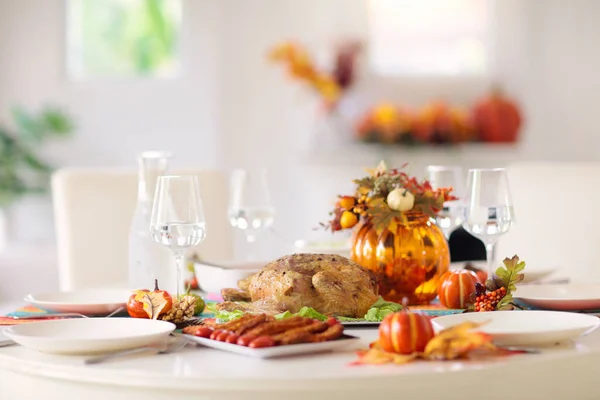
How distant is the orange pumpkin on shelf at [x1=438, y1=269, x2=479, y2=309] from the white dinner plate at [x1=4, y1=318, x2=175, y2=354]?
1.68 feet

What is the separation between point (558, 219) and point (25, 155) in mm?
2757

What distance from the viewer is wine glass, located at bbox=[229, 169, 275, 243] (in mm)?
2045

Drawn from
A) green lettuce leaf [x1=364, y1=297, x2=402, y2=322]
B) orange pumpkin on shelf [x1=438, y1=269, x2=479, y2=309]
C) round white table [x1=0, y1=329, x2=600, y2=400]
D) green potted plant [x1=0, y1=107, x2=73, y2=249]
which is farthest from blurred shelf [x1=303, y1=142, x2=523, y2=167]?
round white table [x1=0, y1=329, x2=600, y2=400]

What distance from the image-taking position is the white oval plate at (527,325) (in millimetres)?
1163

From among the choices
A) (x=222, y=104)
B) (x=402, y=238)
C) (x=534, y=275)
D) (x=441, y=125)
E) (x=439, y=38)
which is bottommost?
(x=534, y=275)

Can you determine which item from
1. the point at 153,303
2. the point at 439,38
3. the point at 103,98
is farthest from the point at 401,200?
the point at 439,38

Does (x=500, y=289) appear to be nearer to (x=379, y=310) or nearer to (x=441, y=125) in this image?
(x=379, y=310)

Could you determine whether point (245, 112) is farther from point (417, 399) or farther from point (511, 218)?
point (417, 399)

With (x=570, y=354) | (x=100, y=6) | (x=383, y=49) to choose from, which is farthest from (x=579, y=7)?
(x=570, y=354)

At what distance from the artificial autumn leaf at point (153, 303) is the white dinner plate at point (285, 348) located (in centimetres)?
19

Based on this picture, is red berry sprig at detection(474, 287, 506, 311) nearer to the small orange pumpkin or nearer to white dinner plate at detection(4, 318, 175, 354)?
the small orange pumpkin

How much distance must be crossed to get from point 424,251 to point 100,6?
11.5 feet

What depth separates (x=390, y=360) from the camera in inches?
43.5

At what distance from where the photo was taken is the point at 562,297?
1622 mm
